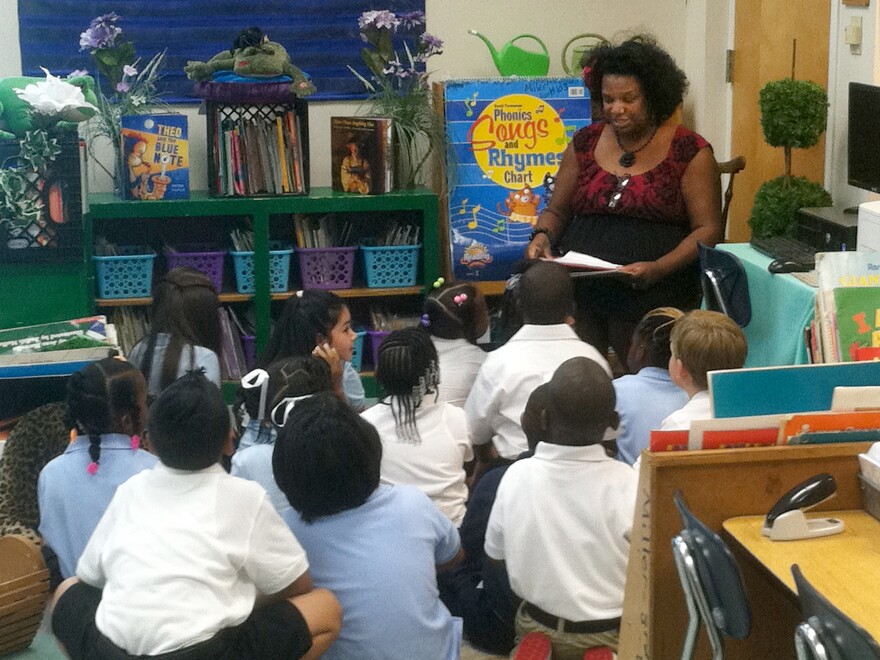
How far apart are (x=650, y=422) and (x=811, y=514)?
2.33 feet

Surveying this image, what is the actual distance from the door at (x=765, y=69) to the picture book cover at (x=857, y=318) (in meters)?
1.75

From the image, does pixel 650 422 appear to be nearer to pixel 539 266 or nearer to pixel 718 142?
pixel 539 266

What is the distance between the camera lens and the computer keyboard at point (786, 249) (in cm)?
341

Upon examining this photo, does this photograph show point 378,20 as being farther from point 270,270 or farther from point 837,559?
point 837,559

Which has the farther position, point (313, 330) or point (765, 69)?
point (765, 69)

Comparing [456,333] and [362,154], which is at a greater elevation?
[362,154]

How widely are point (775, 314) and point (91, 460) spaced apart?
1.74 meters

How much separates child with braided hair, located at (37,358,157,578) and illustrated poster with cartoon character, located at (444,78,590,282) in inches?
92.3

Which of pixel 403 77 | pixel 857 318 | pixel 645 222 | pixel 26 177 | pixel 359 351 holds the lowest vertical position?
pixel 359 351

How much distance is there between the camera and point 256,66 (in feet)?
15.4

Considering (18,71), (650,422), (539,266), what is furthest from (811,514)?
(18,71)

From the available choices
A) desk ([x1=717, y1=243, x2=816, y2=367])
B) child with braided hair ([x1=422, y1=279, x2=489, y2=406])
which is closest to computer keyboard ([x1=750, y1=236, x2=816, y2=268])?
desk ([x1=717, y1=243, x2=816, y2=367])

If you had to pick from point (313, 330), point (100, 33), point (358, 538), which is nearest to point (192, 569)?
point (358, 538)

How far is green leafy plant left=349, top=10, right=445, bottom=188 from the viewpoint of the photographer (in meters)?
4.96
